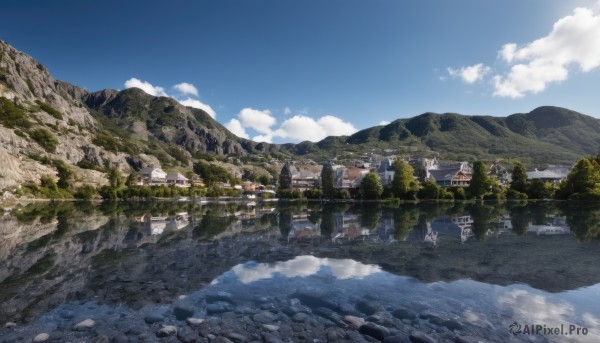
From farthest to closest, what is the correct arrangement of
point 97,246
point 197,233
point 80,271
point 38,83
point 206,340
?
point 38,83 < point 197,233 < point 97,246 < point 80,271 < point 206,340

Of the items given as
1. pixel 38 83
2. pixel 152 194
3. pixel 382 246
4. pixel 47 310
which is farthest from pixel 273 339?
pixel 38 83

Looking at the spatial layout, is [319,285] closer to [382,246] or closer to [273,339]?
[273,339]

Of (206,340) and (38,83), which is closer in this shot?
(206,340)

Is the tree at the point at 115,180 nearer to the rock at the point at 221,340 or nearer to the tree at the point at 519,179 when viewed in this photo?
the rock at the point at 221,340

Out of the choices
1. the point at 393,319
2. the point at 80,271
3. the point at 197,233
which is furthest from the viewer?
the point at 197,233

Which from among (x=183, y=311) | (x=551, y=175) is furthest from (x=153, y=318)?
(x=551, y=175)

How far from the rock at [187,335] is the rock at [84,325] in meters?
2.41

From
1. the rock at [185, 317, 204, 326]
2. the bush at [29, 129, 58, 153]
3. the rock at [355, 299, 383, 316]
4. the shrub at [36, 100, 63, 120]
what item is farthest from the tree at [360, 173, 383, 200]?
the shrub at [36, 100, 63, 120]

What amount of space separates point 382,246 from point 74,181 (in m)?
98.3

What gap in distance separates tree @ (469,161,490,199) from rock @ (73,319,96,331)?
77.7 m

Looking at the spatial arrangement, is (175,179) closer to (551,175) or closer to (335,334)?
(335,334)

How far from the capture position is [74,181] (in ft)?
298

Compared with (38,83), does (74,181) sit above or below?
below

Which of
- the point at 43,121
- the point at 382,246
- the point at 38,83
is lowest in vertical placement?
the point at 382,246
